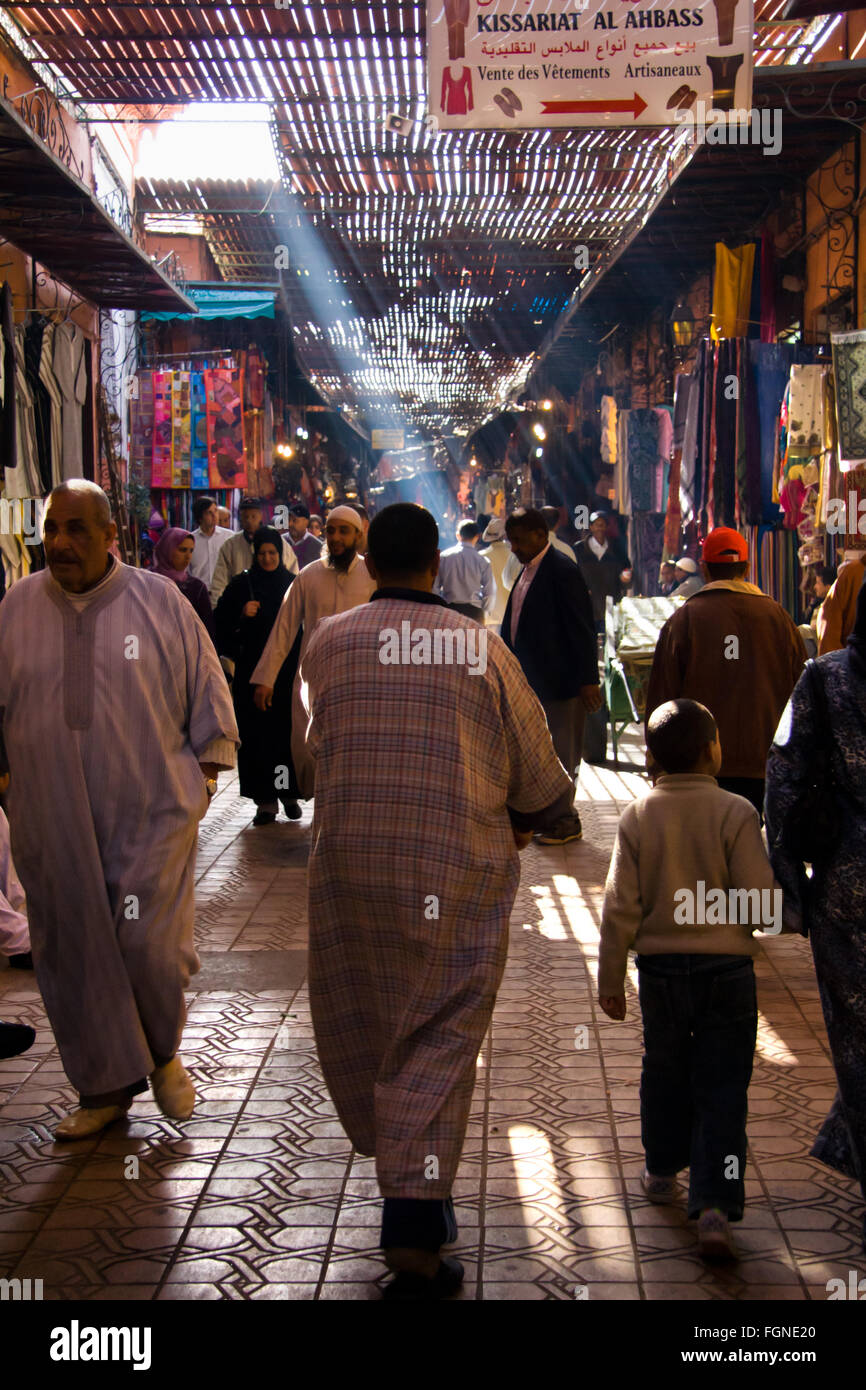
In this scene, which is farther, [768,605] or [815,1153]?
[768,605]

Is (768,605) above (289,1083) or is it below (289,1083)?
above

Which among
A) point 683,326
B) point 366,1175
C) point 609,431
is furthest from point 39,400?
point 609,431

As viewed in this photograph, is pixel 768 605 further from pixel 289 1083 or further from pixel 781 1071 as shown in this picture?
pixel 289 1083

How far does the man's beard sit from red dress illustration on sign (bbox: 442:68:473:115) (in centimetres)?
237

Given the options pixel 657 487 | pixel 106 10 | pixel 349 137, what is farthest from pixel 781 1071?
pixel 657 487

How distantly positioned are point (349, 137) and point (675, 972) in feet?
28.3

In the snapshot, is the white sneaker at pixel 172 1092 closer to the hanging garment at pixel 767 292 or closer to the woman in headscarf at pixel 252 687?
the woman in headscarf at pixel 252 687

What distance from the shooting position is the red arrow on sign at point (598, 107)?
7.46m

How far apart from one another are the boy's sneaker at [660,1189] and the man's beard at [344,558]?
457cm

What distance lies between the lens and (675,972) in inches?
138

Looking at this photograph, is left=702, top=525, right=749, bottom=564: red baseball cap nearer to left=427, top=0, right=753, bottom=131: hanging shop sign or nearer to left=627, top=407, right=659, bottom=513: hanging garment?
left=427, top=0, right=753, bottom=131: hanging shop sign

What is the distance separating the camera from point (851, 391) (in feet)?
24.9

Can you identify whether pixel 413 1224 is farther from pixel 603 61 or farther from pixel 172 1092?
pixel 603 61

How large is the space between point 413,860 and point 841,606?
13.2 feet
